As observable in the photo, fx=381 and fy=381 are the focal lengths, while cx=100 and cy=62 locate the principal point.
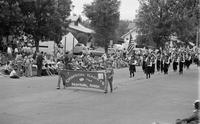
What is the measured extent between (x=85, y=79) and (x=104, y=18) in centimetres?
4727

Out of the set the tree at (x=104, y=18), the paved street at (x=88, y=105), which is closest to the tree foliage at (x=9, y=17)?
the paved street at (x=88, y=105)

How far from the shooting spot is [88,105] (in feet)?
44.9

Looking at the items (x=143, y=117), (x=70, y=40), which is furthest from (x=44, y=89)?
(x=70, y=40)

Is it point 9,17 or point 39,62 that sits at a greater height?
point 9,17

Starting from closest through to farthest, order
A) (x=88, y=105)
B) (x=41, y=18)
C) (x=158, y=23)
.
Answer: (x=88, y=105), (x=41, y=18), (x=158, y=23)

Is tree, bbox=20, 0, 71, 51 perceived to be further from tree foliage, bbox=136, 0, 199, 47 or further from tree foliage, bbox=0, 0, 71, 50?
tree foliage, bbox=136, 0, 199, 47

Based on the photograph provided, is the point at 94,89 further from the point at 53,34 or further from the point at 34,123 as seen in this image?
the point at 53,34

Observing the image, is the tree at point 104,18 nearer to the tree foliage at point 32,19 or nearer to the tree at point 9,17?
the tree foliage at point 32,19

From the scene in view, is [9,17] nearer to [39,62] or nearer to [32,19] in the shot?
[32,19]

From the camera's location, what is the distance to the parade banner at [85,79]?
1741cm

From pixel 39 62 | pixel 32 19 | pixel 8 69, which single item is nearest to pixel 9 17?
pixel 32 19

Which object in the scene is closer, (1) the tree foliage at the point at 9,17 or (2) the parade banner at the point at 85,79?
(2) the parade banner at the point at 85,79

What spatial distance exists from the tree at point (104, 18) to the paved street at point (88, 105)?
45.3 metres

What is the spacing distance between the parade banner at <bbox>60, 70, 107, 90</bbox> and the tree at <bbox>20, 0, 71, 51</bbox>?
22.9m
